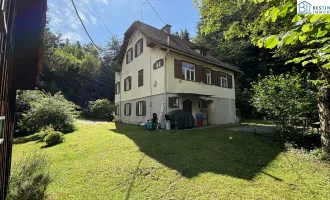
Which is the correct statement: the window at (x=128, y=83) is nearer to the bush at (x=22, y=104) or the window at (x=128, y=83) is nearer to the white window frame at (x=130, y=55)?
the white window frame at (x=130, y=55)

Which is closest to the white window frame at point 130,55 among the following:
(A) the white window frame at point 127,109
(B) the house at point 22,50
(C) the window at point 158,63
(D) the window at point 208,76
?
(A) the white window frame at point 127,109

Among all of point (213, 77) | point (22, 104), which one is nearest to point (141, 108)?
point (213, 77)

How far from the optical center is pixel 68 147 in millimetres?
9328

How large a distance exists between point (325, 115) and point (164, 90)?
28.0ft

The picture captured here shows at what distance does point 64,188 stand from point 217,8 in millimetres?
8678

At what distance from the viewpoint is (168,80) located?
1338 cm

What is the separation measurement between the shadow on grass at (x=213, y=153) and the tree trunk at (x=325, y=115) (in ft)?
4.92

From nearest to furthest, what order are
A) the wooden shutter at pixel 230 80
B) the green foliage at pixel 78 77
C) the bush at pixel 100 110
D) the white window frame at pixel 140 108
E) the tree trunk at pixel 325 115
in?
the tree trunk at pixel 325 115
the white window frame at pixel 140 108
the wooden shutter at pixel 230 80
the bush at pixel 100 110
the green foliage at pixel 78 77

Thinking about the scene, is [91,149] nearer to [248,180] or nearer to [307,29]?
[248,180]

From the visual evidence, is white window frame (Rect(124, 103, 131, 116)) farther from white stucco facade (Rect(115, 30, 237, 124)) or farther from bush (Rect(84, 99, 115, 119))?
bush (Rect(84, 99, 115, 119))

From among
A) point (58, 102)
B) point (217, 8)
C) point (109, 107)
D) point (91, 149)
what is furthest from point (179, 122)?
point (109, 107)

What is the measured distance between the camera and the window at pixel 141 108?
1588cm

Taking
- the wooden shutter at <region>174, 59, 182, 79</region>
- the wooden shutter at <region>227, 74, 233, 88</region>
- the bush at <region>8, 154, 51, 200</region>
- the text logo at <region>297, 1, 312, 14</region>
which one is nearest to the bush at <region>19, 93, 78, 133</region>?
the wooden shutter at <region>174, 59, 182, 79</region>

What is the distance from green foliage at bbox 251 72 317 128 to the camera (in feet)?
28.0
